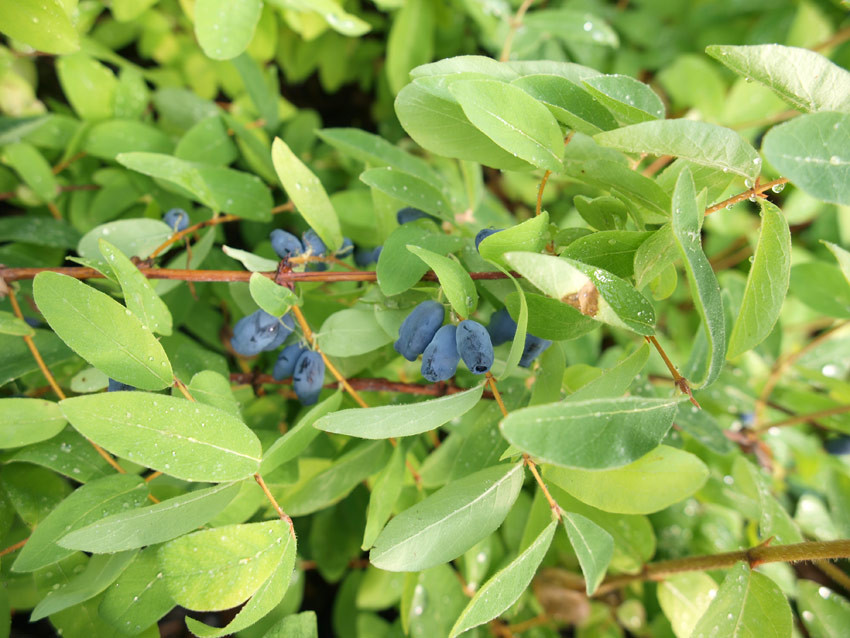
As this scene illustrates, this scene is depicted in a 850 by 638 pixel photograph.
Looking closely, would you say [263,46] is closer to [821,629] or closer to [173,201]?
[173,201]

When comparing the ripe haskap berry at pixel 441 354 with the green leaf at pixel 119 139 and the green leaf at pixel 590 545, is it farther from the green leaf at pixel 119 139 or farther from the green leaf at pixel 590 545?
the green leaf at pixel 119 139

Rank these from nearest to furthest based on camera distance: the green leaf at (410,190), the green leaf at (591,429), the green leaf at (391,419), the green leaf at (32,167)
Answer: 1. the green leaf at (591,429)
2. the green leaf at (391,419)
3. the green leaf at (410,190)
4. the green leaf at (32,167)

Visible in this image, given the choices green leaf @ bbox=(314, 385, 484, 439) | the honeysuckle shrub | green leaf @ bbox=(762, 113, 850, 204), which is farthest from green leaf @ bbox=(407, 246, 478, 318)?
green leaf @ bbox=(762, 113, 850, 204)

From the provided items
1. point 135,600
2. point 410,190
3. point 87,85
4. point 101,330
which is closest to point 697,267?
point 410,190

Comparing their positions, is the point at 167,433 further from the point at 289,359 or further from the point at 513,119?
the point at 513,119

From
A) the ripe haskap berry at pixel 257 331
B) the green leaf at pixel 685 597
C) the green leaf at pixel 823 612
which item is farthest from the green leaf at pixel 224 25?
the green leaf at pixel 823 612

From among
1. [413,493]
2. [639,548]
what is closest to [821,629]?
[639,548]
